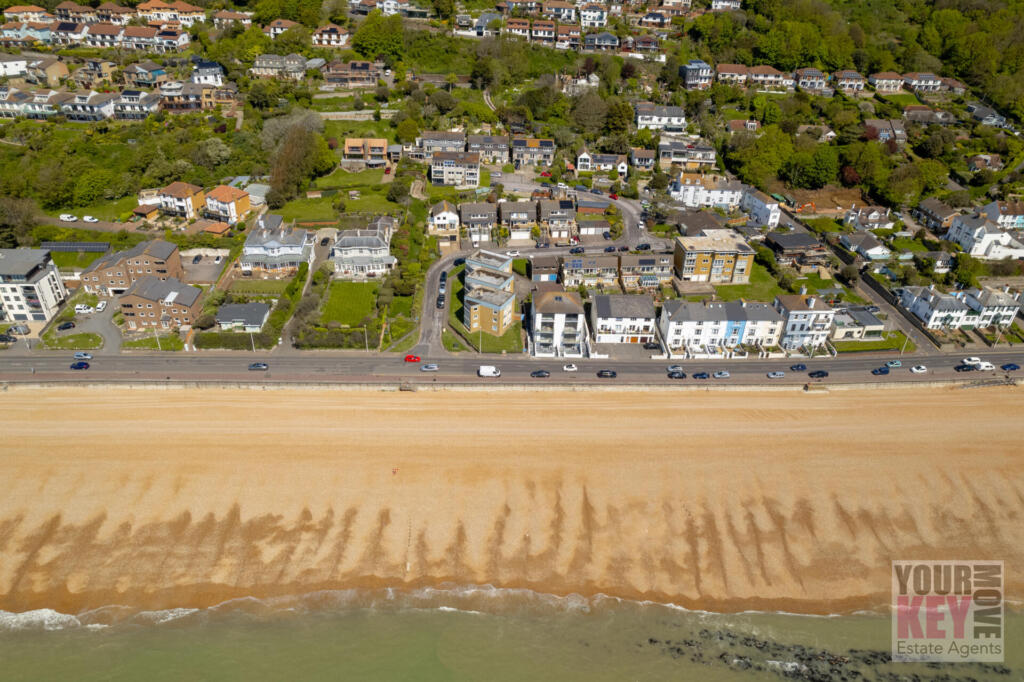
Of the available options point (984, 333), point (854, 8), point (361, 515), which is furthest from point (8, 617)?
point (854, 8)

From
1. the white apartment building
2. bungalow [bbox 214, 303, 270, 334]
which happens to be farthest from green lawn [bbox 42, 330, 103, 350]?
bungalow [bbox 214, 303, 270, 334]

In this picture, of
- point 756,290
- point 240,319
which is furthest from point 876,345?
point 240,319

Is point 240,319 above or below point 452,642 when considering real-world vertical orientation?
above

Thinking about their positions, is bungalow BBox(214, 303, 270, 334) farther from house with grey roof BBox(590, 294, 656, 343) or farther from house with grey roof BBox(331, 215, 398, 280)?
house with grey roof BBox(590, 294, 656, 343)

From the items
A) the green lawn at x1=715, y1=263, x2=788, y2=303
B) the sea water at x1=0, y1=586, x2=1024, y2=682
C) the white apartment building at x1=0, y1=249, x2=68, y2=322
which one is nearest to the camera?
the sea water at x1=0, y1=586, x2=1024, y2=682

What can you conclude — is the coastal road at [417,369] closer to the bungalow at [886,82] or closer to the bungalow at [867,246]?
the bungalow at [867,246]

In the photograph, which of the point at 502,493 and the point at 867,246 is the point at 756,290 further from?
the point at 502,493

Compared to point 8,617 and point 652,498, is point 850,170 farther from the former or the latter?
point 8,617
